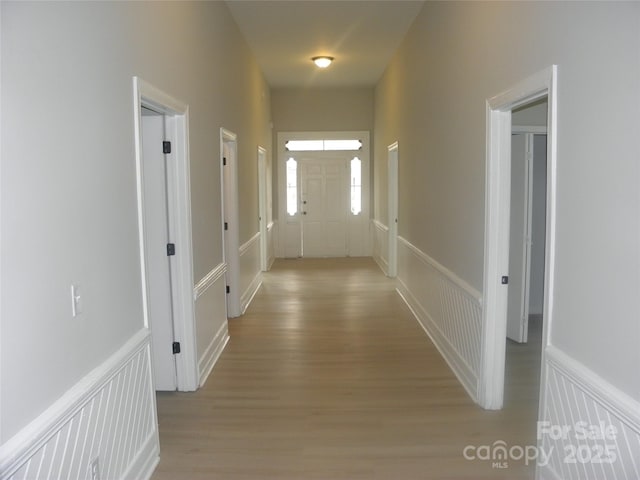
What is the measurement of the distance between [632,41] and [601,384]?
4.13 feet

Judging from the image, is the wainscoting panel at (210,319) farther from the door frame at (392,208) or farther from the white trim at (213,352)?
the door frame at (392,208)

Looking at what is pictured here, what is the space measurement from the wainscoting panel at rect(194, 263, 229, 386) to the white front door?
17.5 feet

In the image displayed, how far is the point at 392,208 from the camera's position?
7.62 meters

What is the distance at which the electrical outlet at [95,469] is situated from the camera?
2.04 m

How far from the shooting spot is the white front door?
1001 centimetres

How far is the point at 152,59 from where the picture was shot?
2.88 meters

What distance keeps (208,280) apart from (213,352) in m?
0.65

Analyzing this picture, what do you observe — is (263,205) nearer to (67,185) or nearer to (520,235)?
(520,235)

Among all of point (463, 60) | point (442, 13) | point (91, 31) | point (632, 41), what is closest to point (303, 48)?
point (442, 13)

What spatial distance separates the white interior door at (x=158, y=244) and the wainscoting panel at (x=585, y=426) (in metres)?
2.48

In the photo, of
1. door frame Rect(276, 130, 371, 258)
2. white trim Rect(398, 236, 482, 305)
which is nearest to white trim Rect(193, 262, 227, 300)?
white trim Rect(398, 236, 482, 305)

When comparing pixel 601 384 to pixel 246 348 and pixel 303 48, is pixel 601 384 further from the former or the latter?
pixel 303 48

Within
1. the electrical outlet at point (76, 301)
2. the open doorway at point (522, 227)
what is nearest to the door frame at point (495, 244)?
the open doorway at point (522, 227)

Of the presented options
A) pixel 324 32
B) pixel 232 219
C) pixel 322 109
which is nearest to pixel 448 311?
pixel 232 219
